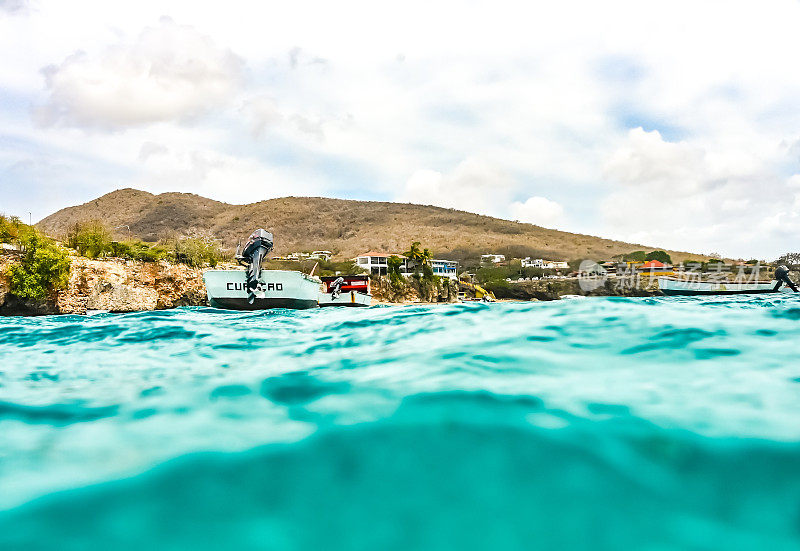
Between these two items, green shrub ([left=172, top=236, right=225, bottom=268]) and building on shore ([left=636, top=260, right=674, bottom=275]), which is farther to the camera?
building on shore ([left=636, top=260, right=674, bottom=275])

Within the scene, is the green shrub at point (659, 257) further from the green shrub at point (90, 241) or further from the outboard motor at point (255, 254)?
the green shrub at point (90, 241)

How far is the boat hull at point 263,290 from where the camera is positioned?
21.9 meters

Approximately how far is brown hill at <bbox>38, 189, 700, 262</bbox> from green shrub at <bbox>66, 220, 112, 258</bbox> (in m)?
49.1

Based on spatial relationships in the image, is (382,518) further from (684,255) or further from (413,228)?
(684,255)

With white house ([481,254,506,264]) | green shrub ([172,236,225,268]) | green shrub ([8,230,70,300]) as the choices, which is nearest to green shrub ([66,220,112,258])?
green shrub ([172,236,225,268])

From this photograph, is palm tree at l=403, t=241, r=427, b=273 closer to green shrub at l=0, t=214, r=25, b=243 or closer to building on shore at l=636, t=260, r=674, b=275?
building on shore at l=636, t=260, r=674, b=275

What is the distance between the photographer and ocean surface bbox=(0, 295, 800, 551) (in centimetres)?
131

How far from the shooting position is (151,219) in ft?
341

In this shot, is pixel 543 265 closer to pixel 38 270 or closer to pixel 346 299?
pixel 346 299

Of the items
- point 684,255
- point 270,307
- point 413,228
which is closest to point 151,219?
point 413,228

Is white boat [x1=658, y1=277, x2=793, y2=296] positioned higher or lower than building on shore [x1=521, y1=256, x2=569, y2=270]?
lower

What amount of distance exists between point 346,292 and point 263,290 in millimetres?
13905

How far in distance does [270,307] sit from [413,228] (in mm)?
75701

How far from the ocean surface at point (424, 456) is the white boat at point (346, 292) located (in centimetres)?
2827
